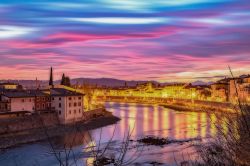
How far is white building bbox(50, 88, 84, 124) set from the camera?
1090 inches

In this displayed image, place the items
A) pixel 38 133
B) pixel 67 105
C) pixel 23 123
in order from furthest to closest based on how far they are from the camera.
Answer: pixel 67 105, pixel 23 123, pixel 38 133

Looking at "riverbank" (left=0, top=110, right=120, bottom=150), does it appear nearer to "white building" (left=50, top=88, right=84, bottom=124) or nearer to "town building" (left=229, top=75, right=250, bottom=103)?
"white building" (left=50, top=88, right=84, bottom=124)

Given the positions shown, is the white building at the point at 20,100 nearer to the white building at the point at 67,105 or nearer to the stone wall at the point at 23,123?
the stone wall at the point at 23,123

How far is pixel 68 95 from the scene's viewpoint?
2853cm

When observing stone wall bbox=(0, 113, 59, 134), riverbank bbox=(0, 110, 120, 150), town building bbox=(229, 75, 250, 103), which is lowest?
riverbank bbox=(0, 110, 120, 150)

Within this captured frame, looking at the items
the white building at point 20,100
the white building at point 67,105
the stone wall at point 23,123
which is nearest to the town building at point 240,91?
the white building at point 67,105

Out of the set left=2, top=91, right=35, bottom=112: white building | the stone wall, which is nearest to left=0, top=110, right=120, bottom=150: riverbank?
the stone wall

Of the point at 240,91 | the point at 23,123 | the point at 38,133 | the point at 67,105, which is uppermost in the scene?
the point at 240,91

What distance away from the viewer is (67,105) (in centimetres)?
2819

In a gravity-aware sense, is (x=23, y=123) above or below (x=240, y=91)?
below

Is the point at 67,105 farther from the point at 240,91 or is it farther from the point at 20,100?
the point at 240,91

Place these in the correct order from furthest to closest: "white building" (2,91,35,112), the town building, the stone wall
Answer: "white building" (2,91,35,112), the stone wall, the town building

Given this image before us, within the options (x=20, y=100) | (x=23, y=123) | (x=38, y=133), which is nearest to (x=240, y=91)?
(x=38, y=133)

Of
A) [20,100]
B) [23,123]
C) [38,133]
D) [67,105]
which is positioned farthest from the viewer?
[67,105]
